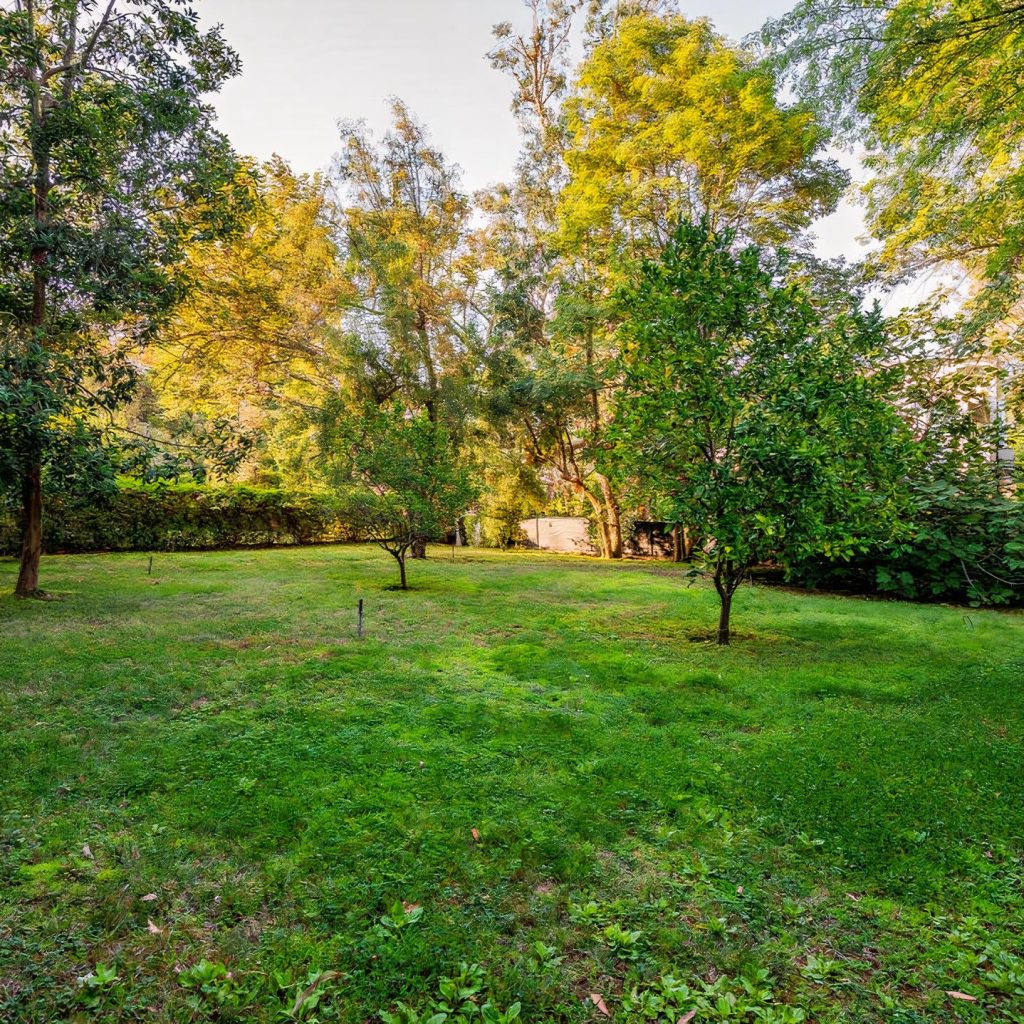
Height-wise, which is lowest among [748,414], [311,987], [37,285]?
[311,987]

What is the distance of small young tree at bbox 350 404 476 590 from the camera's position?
8578mm

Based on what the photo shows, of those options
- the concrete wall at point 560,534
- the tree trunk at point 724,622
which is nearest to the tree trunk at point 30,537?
the tree trunk at point 724,622

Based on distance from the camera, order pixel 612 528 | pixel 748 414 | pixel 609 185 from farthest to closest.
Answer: pixel 612 528 < pixel 609 185 < pixel 748 414

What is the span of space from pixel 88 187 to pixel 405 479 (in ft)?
17.0

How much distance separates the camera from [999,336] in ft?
27.8

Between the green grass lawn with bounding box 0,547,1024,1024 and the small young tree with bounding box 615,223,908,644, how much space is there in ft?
4.13

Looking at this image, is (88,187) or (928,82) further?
(88,187)

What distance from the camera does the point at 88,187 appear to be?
6359 mm

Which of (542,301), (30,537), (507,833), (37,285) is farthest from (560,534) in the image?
(507,833)

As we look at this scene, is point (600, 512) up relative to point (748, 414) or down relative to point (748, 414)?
down

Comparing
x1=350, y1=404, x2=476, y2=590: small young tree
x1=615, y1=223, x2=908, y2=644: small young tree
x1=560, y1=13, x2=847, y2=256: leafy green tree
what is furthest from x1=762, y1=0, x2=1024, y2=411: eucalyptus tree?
x1=350, y1=404, x2=476, y2=590: small young tree

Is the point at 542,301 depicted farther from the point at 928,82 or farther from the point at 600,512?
the point at 928,82

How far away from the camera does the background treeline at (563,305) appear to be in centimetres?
495

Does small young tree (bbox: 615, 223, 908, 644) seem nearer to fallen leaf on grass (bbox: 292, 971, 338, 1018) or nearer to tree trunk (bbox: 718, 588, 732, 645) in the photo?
tree trunk (bbox: 718, 588, 732, 645)
